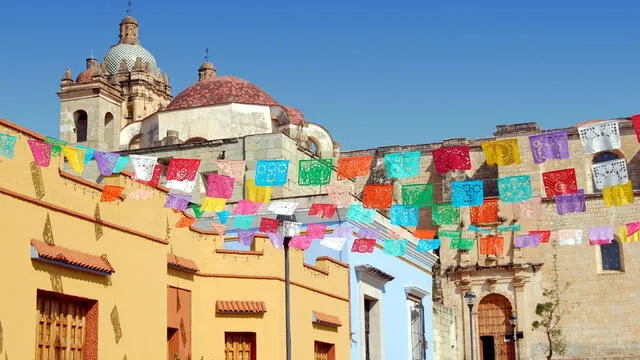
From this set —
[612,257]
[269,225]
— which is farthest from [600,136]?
[612,257]

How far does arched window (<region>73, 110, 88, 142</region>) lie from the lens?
2889cm

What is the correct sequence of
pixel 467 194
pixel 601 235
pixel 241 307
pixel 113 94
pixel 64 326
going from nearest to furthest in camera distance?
pixel 64 326 → pixel 241 307 → pixel 467 194 → pixel 601 235 → pixel 113 94

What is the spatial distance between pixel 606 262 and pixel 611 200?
22.8 metres

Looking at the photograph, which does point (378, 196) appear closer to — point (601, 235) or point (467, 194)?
point (467, 194)

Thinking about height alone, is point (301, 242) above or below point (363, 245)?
below

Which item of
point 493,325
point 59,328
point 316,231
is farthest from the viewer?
point 493,325

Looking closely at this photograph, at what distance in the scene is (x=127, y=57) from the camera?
204 ft

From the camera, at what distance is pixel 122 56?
62.2 metres

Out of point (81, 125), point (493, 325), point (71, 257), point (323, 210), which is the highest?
point (81, 125)

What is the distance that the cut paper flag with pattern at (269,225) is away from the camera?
61.0 ft

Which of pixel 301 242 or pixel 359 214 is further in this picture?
pixel 359 214

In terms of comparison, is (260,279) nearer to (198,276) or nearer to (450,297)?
(198,276)

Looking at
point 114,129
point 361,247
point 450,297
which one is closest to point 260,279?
point 361,247

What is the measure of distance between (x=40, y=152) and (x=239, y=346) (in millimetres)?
6778
